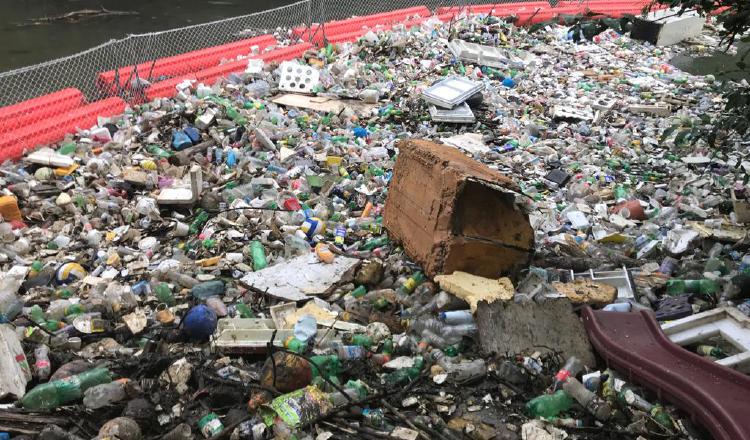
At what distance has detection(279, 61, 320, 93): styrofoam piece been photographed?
7602 mm

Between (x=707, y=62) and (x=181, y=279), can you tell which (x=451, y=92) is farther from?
(x=707, y=62)

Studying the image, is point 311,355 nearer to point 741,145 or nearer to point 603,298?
point 603,298

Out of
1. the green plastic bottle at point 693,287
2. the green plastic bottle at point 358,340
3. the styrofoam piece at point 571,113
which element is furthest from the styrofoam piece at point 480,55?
the green plastic bottle at point 358,340

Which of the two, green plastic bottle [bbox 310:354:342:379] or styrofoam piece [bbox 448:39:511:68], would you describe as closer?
green plastic bottle [bbox 310:354:342:379]

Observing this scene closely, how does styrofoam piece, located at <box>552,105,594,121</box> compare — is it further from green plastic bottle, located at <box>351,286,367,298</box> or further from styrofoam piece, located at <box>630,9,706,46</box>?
green plastic bottle, located at <box>351,286,367,298</box>

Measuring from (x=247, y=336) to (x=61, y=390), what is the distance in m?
0.90

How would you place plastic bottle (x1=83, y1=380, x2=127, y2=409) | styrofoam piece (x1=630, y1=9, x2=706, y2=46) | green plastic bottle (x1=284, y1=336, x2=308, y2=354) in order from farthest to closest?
styrofoam piece (x1=630, y1=9, x2=706, y2=46) → green plastic bottle (x1=284, y1=336, x2=308, y2=354) → plastic bottle (x1=83, y1=380, x2=127, y2=409)

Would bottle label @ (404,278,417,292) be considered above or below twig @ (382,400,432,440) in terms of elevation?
below

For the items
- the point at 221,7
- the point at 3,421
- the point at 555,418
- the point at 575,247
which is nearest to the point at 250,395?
the point at 3,421

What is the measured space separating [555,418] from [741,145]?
471 centimetres

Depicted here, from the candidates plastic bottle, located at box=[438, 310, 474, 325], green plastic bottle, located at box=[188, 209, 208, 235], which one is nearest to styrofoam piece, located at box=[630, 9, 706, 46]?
green plastic bottle, located at box=[188, 209, 208, 235]

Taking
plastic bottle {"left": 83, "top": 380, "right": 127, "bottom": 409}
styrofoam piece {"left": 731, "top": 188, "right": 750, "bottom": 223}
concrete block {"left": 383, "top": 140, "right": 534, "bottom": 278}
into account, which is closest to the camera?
plastic bottle {"left": 83, "top": 380, "right": 127, "bottom": 409}

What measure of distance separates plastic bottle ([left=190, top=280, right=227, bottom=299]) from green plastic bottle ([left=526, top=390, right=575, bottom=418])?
2.04m

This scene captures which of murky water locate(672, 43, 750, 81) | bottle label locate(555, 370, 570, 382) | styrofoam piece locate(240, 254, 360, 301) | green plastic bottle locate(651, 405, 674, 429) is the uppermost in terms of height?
green plastic bottle locate(651, 405, 674, 429)
